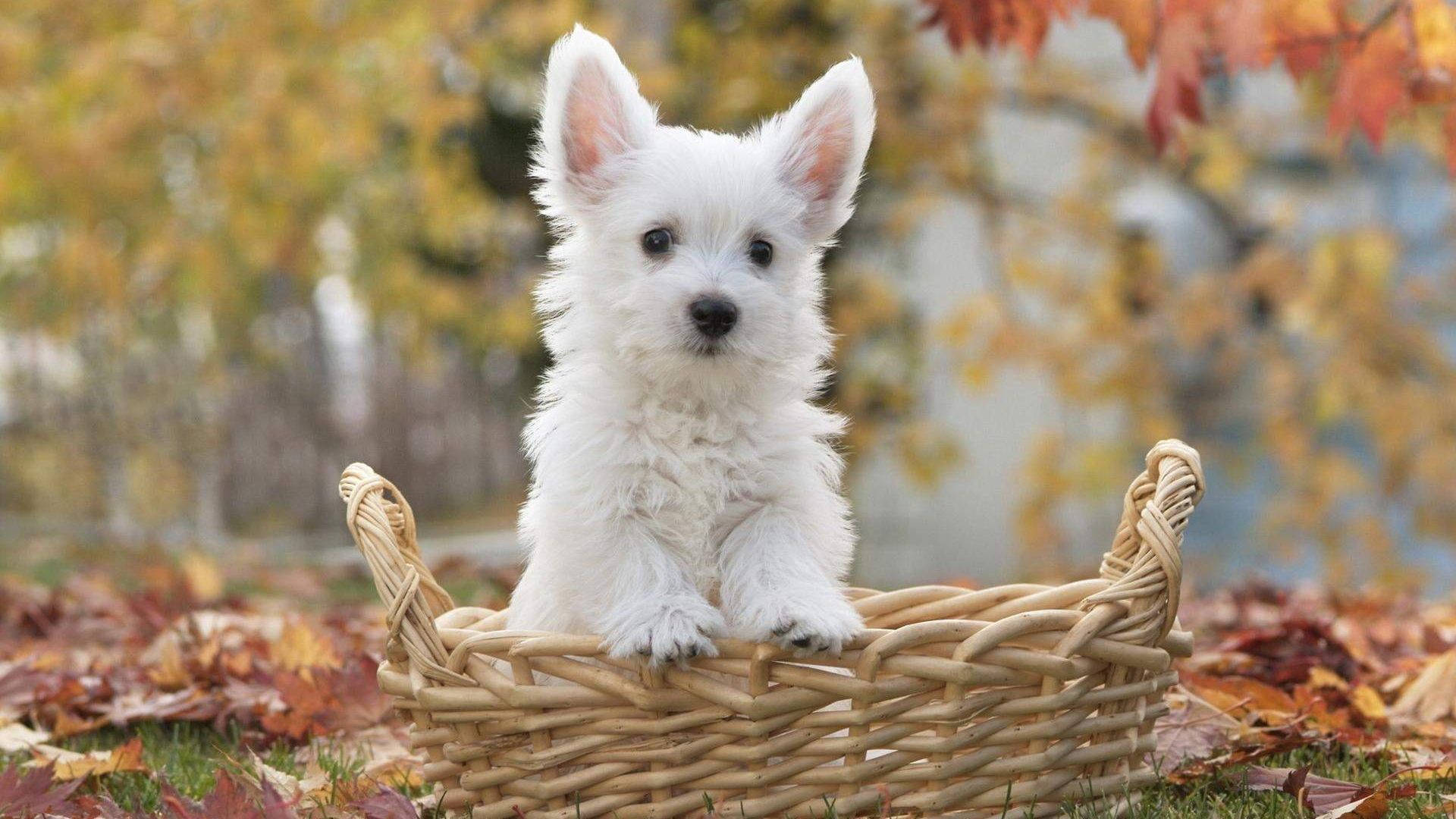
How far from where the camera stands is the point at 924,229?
1255cm

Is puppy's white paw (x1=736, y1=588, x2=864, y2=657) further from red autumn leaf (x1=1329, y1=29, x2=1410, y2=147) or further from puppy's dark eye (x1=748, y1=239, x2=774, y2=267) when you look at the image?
red autumn leaf (x1=1329, y1=29, x2=1410, y2=147)

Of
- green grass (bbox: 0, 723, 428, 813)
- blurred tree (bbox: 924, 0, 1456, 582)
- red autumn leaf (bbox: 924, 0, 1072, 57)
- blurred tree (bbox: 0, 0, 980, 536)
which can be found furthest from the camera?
blurred tree (bbox: 0, 0, 980, 536)

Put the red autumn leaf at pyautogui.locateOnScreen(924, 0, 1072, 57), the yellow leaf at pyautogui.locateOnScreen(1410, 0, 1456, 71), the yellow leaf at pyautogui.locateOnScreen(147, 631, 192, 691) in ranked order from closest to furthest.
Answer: the yellow leaf at pyautogui.locateOnScreen(1410, 0, 1456, 71), the yellow leaf at pyautogui.locateOnScreen(147, 631, 192, 691), the red autumn leaf at pyautogui.locateOnScreen(924, 0, 1072, 57)

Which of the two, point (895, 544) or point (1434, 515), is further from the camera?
point (895, 544)

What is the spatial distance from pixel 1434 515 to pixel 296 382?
447 inches

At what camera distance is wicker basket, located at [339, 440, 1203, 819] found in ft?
7.29

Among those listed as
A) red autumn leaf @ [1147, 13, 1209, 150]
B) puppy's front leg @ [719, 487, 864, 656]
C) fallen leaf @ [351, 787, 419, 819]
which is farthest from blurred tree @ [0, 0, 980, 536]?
fallen leaf @ [351, 787, 419, 819]

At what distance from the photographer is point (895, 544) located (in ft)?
42.9

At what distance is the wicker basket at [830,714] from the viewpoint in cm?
222

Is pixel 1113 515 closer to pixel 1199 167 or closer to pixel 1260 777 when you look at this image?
pixel 1199 167

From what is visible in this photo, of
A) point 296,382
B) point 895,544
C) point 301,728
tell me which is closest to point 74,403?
point 296,382

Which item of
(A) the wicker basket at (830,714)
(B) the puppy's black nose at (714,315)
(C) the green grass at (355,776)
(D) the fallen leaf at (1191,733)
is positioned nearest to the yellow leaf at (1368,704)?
(C) the green grass at (355,776)

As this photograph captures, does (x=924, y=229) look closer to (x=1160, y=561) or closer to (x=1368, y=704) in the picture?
(x=1368, y=704)

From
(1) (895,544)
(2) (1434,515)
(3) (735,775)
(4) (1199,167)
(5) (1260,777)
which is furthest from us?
(1) (895,544)
